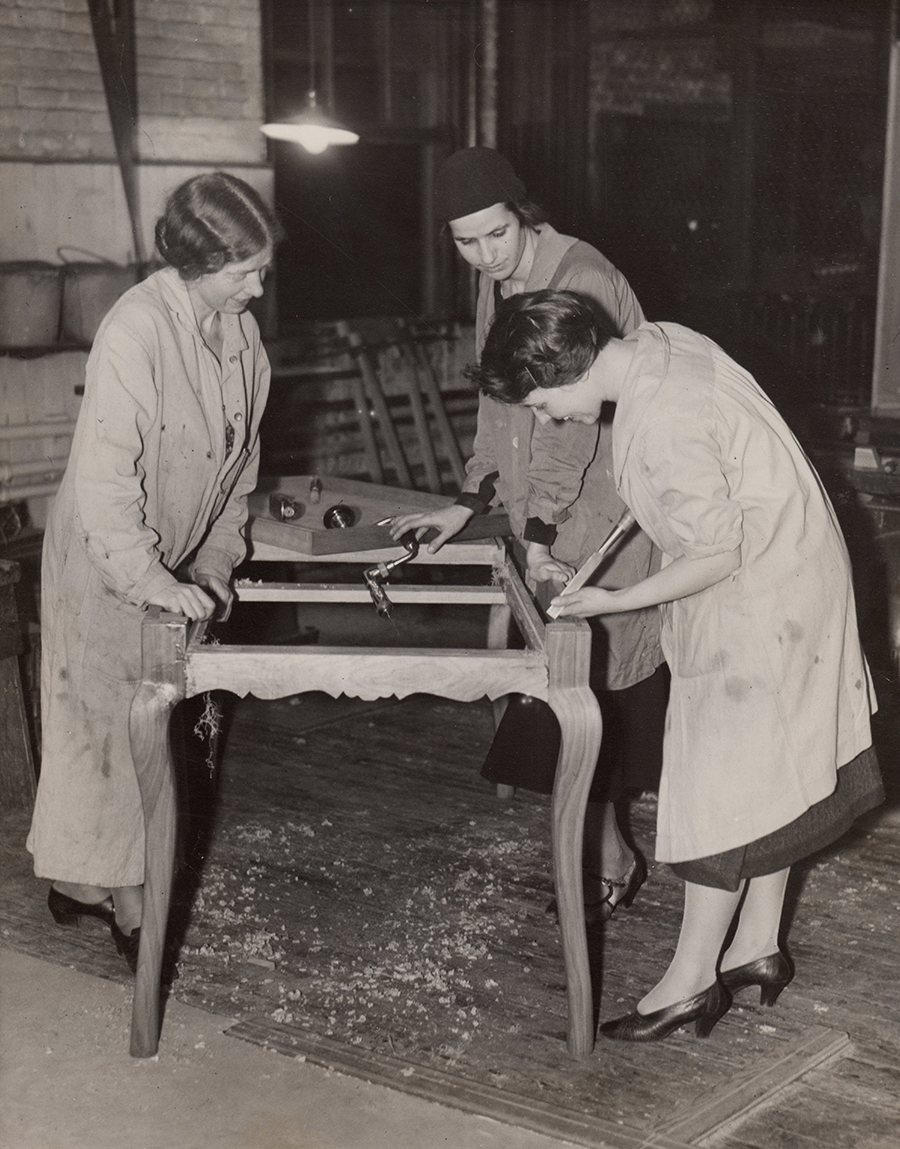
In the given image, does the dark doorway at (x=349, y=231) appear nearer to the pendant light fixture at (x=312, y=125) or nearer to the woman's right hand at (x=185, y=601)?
the pendant light fixture at (x=312, y=125)

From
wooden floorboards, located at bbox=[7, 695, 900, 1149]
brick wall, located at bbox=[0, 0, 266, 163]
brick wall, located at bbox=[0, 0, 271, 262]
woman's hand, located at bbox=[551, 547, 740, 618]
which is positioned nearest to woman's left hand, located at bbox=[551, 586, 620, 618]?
woman's hand, located at bbox=[551, 547, 740, 618]

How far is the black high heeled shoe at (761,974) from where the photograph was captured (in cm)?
301

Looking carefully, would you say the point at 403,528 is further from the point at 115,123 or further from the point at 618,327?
the point at 115,123

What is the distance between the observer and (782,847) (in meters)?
2.79

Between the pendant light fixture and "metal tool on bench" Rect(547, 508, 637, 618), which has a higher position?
the pendant light fixture

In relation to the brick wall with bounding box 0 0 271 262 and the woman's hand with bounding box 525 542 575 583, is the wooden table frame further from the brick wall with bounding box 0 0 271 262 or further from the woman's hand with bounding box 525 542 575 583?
the brick wall with bounding box 0 0 271 262

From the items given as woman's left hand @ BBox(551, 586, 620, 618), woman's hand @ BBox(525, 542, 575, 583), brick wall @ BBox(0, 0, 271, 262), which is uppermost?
brick wall @ BBox(0, 0, 271, 262)

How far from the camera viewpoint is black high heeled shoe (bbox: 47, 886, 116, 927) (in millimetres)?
3430

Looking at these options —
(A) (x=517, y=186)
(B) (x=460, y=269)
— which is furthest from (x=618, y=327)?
(B) (x=460, y=269)

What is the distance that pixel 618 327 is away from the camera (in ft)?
10.9

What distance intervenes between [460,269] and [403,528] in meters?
5.37

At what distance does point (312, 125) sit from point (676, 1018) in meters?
5.83

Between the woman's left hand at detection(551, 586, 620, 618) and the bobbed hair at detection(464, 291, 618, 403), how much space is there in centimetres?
41

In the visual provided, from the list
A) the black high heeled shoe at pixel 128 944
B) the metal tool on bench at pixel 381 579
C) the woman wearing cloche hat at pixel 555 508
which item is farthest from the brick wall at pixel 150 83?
the black high heeled shoe at pixel 128 944
